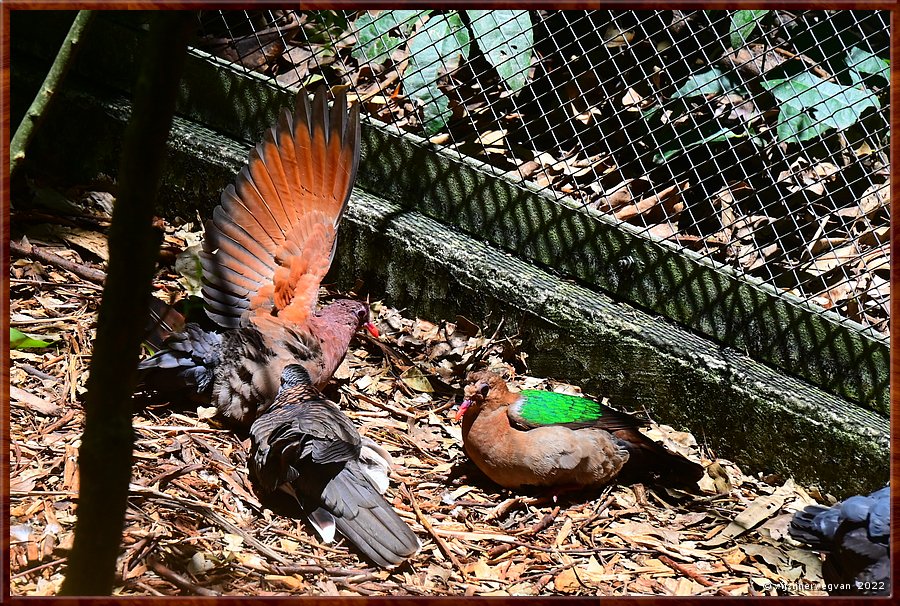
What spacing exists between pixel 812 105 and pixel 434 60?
1594 millimetres

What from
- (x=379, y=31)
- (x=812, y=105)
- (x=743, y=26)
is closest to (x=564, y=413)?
(x=812, y=105)

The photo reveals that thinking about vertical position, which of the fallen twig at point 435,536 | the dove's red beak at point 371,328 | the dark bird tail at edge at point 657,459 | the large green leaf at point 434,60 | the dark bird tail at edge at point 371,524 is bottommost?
the dark bird tail at edge at point 657,459

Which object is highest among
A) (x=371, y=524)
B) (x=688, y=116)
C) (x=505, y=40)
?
(x=505, y=40)

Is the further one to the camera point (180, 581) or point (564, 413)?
point (564, 413)

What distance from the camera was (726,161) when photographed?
3.82 m

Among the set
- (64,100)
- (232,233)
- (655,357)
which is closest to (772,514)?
(655,357)

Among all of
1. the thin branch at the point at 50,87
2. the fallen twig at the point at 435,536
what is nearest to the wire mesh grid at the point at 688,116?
the fallen twig at the point at 435,536

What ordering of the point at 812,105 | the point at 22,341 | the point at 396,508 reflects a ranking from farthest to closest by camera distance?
1. the point at 812,105
2. the point at 22,341
3. the point at 396,508

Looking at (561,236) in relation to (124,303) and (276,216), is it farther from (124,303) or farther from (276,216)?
(124,303)

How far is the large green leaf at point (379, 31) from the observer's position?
388cm

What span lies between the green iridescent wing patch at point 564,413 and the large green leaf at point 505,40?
1415 millimetres

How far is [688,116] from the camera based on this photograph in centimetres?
374

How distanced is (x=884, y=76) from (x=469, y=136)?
1754mm

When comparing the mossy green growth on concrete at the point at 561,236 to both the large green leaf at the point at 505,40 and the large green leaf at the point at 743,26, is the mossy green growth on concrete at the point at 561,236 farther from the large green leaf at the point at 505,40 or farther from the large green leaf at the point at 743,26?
the large green leaf at the point at 743,26
